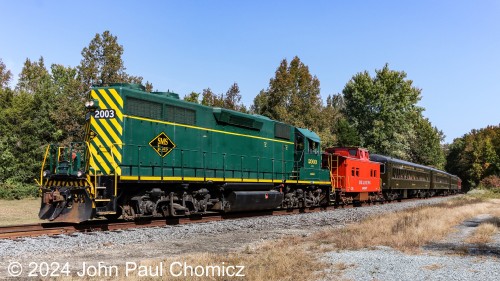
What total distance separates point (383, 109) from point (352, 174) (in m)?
36.0

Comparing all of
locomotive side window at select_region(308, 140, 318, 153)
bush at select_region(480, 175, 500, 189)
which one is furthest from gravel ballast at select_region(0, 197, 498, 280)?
bush at select_region(480, 175, 500, 189)

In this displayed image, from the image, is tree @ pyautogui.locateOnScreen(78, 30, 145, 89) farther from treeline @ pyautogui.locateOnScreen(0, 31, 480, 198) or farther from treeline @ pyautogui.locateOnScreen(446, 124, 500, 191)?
treeline @ pyautogui.locateOnScreen(446, 124, 500, 191)

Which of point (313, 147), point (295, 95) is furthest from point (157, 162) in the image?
point (295, 95)

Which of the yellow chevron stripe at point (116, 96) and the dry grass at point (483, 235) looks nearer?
the dry grass at point (483, 235)

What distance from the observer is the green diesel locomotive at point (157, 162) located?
13.1 m

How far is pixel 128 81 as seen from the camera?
3325 centimetres

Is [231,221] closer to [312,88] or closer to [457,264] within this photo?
[457,264]

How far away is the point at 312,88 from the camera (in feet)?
151

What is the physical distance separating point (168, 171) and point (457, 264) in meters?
9.73

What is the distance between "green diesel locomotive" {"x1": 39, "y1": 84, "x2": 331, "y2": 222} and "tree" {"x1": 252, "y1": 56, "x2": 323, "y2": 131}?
23.6m

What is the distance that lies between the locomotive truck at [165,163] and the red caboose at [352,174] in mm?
3974

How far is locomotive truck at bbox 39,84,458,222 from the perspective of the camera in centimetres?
1310

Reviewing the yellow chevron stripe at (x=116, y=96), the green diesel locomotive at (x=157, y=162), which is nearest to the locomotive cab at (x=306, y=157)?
the green diesel locomotive at (x=157, y=162)

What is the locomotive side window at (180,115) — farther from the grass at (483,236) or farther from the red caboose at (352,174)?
the red caboose at (352,174)
